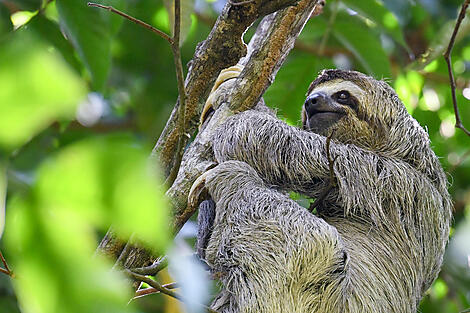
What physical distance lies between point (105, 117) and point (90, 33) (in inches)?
223

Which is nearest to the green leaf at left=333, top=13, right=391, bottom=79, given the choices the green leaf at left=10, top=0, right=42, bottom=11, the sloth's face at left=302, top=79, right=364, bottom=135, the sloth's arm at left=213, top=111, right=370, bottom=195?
the sloth's face at left=302, top=79, right=364, bottom=135

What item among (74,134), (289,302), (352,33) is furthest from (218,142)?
(74,134)

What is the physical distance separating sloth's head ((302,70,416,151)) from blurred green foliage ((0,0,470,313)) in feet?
1.62

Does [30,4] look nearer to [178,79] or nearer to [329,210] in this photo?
[178,79]

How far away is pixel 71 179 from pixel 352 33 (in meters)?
5.88

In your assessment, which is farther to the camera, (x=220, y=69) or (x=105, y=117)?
(x=105, y=117)

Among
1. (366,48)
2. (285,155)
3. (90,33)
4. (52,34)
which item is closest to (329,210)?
(285,155)

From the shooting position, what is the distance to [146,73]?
9.63m

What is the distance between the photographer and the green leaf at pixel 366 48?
661 cm

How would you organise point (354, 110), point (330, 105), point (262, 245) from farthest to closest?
point (354, 110) → point (330, 105) → point (262, 245)

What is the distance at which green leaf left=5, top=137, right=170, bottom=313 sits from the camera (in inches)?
44.5

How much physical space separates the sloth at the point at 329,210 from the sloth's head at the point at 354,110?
1cm

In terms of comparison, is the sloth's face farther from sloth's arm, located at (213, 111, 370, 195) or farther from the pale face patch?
sloth's arm, located at (213, 111, 370, 195)

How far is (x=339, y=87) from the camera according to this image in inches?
237
